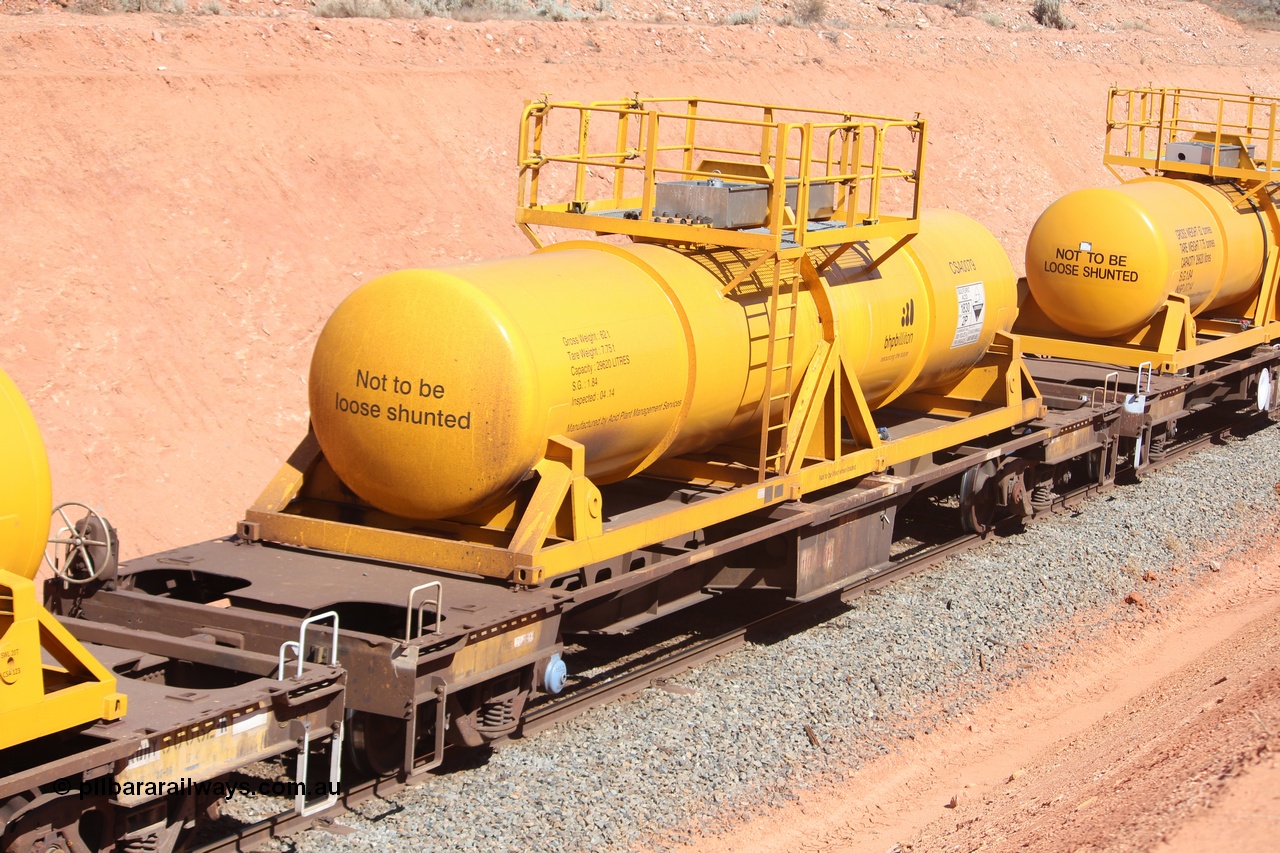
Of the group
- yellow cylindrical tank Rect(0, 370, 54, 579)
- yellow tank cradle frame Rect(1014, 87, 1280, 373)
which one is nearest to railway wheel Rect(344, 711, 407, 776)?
yellow cylindrical tank Rect(0, 370, 54, 579)

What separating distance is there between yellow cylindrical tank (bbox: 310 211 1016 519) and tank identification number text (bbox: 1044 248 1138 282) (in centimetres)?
664

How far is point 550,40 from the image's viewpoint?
997 inches

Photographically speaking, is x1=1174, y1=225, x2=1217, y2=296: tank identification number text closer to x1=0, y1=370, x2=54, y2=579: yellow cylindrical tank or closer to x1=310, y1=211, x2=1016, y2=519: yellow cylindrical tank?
x1=310, y1=211, x2=1016, y2=519: yellow cylindrical tank

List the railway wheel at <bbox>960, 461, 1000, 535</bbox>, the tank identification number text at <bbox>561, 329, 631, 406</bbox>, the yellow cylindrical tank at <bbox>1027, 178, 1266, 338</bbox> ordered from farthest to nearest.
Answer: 1. the yellow cylindrical tank at <bbox>1027, 178, 1266, 338</bbox>
2. the railway wheel at <bbox>960, 461, 1000, 535</bbox>
3. the tank identification number text at <bbox>561, 329, 631, 406</bbox>

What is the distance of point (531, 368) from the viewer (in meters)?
8.82

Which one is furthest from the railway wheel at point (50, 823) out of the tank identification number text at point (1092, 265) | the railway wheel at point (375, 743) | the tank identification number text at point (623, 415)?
the tank identification number text at point (1092, 265)

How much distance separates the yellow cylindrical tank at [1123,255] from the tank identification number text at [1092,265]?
0.04 ft

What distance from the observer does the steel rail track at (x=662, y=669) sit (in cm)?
799

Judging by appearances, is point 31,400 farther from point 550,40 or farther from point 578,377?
point 550,40

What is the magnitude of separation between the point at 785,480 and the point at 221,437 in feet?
23.0

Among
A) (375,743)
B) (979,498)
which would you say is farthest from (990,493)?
(375,743)

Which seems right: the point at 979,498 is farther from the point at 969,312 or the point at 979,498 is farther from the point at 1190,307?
→ the point at 1190,307

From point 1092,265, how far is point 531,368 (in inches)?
397

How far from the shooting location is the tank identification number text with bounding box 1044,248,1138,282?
16719mm
